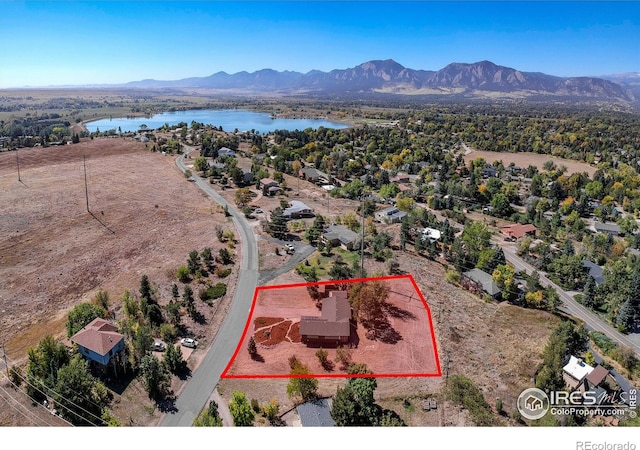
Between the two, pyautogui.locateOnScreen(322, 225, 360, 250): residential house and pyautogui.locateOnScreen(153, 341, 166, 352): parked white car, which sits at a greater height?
pyautogui.locateOnScreen(322, 225, 360, 250): residential house

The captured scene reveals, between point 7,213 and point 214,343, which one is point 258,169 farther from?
point 214,343

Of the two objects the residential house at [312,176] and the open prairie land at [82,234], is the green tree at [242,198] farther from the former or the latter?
the residential house at [312,176]

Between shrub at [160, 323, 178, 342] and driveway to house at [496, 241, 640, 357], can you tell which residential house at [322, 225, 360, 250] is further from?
shrub at [160, 323, 178, 342]

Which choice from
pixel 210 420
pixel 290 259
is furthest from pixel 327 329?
pixel 290 259

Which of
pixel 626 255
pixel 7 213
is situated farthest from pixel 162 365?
pixel 626 255

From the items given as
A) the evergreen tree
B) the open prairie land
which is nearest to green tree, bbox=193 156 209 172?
the open prairie land

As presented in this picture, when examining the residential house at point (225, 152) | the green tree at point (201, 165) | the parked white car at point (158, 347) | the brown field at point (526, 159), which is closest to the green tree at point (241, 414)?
the parked white car at point (158, 347)
